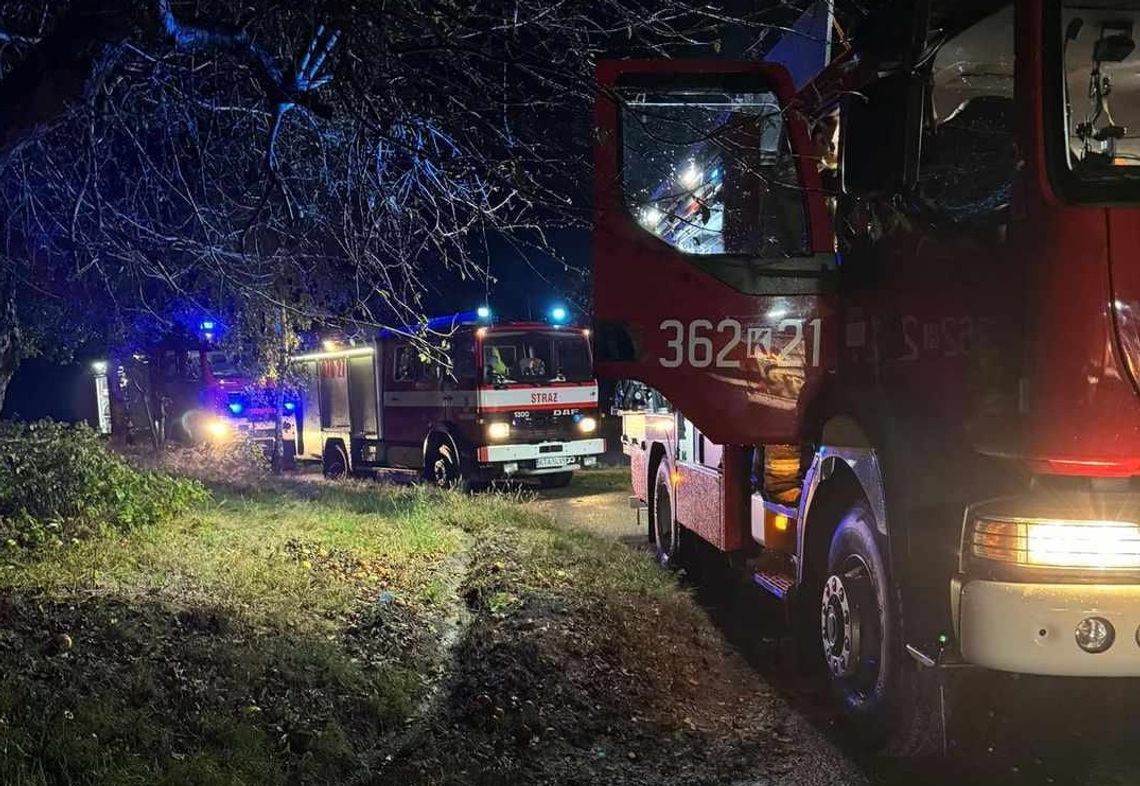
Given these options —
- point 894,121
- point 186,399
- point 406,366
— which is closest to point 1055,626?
point 894,121

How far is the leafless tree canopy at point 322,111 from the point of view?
466cm

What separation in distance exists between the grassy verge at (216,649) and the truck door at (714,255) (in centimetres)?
217

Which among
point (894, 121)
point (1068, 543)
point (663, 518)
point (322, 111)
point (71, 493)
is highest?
point (322, 111)

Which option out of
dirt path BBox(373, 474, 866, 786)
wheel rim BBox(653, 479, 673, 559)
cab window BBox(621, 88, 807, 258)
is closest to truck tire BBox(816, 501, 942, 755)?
dirt path BBox(373, 474, 866, 786)

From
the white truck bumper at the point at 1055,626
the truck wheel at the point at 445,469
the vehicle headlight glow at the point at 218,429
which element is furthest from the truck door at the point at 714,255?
the vehicle headlight glow at the point at 218,429

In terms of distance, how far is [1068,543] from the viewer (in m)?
2.99

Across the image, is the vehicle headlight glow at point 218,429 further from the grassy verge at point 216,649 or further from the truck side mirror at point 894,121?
the truck side mirror at point 894,121

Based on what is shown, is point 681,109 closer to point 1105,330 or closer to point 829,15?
point 829,15

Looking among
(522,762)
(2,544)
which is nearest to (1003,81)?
(522,762)

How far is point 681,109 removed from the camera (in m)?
5.04

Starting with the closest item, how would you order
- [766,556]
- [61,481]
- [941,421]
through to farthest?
1. [941,421]
2. [766,556]
3. [61,481]

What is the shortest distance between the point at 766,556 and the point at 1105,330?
343 centimetres

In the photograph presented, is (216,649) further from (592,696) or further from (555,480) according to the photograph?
(555,480)

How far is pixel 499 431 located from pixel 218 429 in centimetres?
937
